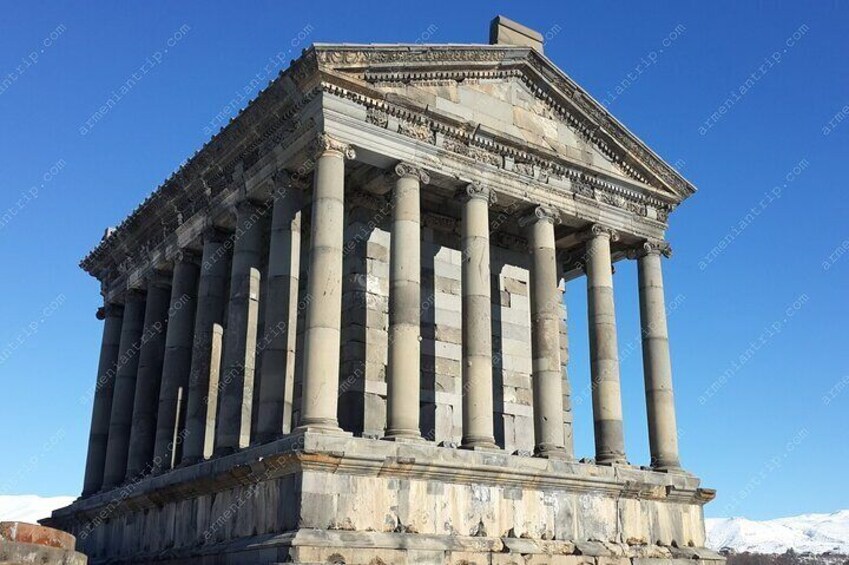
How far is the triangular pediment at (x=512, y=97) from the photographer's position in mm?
19797

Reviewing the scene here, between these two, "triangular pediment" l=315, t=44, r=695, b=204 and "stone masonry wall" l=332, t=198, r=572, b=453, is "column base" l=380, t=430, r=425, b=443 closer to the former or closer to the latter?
"stone masonry wall" l=332, t=198, r=572, b=453

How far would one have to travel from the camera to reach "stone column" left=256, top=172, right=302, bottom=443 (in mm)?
18359

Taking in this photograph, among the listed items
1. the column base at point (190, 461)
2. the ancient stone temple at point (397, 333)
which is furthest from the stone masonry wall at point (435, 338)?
the column base at point (190, 461)

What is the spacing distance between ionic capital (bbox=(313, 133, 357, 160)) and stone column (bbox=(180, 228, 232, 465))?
18.1 ft

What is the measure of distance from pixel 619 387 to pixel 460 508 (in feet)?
20.2

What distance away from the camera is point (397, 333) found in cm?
1828

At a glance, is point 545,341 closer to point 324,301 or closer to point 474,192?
point 474,192

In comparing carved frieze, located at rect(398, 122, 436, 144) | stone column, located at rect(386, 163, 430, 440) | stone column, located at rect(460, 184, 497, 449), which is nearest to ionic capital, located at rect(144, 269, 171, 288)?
stone column, located at rect(386, 163, 430, 440)

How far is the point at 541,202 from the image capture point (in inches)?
866

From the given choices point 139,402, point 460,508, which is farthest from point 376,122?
point 139,402

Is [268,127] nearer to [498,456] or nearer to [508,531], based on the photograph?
[498,456]

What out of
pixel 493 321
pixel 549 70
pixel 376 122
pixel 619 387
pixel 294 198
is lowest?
pixel 619 387

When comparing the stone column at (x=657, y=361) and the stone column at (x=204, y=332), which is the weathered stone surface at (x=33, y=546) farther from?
the stone column at (x=657, y=361)

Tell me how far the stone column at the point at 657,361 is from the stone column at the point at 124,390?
50.1 feet
